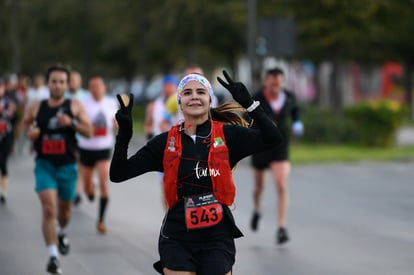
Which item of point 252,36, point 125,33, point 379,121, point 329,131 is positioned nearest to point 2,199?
point 252,36

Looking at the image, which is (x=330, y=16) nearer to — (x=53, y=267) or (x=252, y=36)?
(x=252, y=36)

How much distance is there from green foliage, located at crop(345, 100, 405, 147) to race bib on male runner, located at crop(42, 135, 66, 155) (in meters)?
16.8

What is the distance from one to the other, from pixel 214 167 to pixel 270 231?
655cm

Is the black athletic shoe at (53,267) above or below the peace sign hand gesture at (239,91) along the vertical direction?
below

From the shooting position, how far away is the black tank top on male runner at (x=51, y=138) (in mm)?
9672

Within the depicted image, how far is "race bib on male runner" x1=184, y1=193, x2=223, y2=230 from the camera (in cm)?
561

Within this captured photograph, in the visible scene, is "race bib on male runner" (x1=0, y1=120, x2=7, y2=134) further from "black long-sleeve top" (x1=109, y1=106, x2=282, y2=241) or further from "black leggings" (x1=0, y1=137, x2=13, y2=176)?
"black long-sleeve top" (x1=109, y1=106, x2=282, y2=241)

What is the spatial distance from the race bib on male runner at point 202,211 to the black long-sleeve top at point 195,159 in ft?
0.10

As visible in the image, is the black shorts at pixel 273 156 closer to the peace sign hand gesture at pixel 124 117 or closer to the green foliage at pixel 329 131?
the peace sign hand gesture at pixel 124 117

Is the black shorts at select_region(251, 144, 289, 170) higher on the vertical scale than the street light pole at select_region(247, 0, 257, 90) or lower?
lower

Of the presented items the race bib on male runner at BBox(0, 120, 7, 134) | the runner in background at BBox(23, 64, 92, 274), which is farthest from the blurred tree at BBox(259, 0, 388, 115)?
the runner in background at BBox(23, 64, 92, 274)

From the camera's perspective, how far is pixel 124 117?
5.47 meters

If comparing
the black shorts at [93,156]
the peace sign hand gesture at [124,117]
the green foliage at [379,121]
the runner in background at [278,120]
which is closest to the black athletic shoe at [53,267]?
the runner in background at [278,120]

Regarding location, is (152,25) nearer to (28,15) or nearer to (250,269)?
(28,15)
